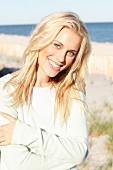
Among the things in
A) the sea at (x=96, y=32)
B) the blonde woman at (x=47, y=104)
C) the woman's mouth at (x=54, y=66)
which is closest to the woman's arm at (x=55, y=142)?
the blonde woman at (x=47, y=104)

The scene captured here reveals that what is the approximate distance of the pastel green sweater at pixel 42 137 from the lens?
2068 mm

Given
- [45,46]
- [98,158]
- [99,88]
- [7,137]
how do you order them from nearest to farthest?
1. [7,137]
2. [45,46]
3. [98,158]
4. [99,88]

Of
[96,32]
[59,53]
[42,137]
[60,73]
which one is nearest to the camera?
[42,137]

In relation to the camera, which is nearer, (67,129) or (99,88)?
(67,129)

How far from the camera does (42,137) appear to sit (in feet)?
6.78

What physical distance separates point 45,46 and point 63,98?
263 millimetres

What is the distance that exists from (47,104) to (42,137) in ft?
0.66

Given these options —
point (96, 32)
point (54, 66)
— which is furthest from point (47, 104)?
point (96, 32)

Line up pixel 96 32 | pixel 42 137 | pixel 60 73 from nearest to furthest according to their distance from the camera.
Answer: pixel 42 137 → pixel 60 73 → pixel 96 32

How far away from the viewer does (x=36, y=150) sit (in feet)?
6.91

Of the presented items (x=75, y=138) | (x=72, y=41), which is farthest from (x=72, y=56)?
(x=75, y=138)

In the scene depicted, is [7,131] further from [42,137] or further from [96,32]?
[96,32]

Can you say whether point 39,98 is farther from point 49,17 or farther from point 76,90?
point 49,17

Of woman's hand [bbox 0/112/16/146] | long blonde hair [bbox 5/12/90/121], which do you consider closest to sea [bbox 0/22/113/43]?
long blonde hair [bbox 5/12/90/121]
